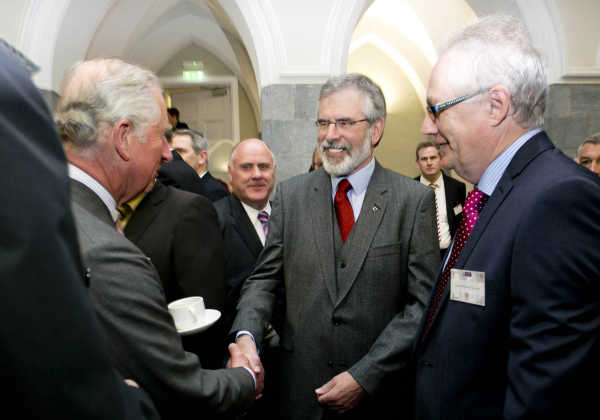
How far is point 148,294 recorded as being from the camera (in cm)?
91

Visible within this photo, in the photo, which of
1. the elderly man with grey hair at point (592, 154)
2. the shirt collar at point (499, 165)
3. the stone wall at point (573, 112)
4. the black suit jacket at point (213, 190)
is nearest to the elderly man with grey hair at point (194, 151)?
the black suit jacket at point (213, 190)

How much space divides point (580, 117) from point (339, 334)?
4072 mm

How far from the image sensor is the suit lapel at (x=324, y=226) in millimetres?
1535

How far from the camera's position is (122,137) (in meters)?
1.14

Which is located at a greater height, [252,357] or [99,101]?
[99,101]

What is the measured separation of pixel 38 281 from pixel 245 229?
204cm

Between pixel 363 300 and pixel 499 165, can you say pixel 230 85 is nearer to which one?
→ pixel 363 300

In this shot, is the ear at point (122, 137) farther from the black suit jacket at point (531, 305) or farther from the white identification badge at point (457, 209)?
the white identification badge at point (457, 209)

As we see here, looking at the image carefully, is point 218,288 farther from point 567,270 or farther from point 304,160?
point 304,160

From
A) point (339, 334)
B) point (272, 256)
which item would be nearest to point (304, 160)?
point (272, 256)

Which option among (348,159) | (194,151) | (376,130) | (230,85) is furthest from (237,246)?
(230,85)

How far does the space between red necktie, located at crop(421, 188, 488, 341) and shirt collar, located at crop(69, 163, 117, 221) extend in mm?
991

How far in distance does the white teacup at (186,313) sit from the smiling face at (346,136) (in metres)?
0.77

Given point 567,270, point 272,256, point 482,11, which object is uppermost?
point 482,11
